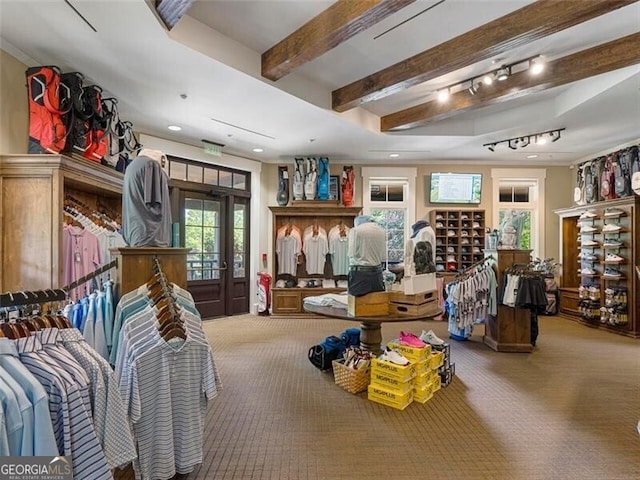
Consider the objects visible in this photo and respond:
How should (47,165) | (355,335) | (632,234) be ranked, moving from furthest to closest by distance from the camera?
(632,234), (355,335), (47,165)

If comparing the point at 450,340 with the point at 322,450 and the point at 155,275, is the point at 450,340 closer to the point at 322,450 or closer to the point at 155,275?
the point at 322,450

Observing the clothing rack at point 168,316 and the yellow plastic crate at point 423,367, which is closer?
the clothing rack at point 168,316

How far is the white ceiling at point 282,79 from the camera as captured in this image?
293 cm

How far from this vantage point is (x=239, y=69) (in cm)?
348

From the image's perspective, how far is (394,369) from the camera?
3.03 m

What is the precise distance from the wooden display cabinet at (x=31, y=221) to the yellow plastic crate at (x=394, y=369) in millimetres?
2686

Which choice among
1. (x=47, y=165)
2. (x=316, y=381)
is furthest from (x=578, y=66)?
(x=47, y=165)

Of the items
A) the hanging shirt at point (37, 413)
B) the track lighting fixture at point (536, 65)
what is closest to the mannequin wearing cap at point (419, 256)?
the track lighting fixture at point (536, 65)

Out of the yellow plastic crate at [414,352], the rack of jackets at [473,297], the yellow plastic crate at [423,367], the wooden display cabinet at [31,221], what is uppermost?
the wooden display cabinet at [31,221]

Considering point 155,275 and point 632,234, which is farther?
point 632,234

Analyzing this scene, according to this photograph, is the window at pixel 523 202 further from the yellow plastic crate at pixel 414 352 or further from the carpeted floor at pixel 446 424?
the yellow plastic crate at pixel 414 352

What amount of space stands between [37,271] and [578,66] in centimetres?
538

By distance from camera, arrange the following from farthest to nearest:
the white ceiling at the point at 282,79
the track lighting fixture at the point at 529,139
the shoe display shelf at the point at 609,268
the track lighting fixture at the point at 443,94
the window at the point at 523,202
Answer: the window at the point at 523,202
the track lighting fixture at the point at 529,139
the shoe display shelf at the point at 609,268
the track lighting fixture at the point at 443,94
the white ceiling at the point at 282,79

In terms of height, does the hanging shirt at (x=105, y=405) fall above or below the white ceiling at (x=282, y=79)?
below
